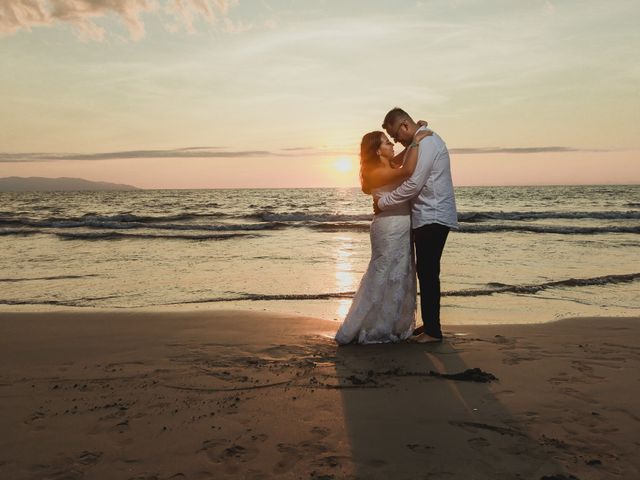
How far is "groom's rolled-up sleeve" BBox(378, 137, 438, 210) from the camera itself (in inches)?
207

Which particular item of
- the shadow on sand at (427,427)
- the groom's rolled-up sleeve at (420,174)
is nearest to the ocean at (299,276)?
the groom's rolled-up sleeve at (420,174)

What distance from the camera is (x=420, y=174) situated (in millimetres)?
5270

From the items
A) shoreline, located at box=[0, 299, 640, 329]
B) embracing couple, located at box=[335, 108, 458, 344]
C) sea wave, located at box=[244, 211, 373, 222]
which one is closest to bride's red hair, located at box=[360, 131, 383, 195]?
embracing couple, located at box=[335, 108, 458, 344]

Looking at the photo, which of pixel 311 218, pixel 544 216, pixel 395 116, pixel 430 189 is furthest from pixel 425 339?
pixel 544 216

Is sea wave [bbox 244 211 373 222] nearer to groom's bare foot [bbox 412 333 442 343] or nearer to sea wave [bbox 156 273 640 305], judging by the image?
sea wave [bbox 156 273 640 305]

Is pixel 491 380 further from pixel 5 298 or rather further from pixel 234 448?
pixel 5 298

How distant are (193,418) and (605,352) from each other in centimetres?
393

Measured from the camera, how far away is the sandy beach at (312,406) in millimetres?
2912

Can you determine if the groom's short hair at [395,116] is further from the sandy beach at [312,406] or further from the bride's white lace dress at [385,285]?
the sandy beach at [312,406]

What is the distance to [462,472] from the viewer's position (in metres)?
2.80

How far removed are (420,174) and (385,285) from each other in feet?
3.93

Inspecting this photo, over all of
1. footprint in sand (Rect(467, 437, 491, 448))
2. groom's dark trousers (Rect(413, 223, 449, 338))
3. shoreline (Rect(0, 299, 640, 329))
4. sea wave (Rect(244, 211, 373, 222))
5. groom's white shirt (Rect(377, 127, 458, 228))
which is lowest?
shoreline (Rect(0, 299, 640, 329))

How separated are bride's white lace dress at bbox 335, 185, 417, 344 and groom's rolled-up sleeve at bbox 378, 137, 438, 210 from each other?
8.0 inches

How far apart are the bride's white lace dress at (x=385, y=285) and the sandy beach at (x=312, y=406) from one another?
208 mm
